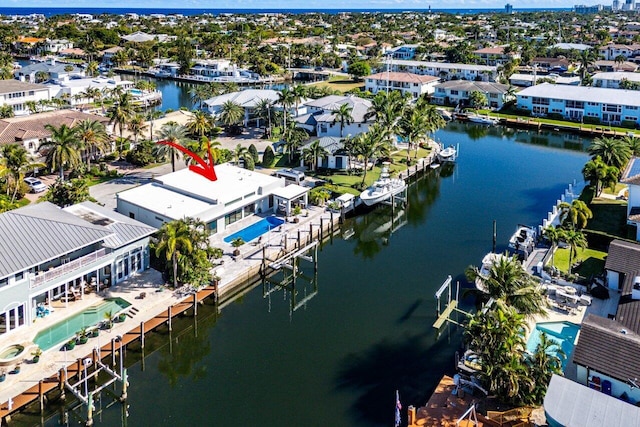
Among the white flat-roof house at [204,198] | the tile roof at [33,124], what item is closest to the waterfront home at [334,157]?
the white flat-roof house at [204,198]

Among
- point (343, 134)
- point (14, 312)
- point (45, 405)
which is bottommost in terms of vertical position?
point (45, 405)

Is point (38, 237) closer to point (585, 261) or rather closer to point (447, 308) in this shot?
A: point (447, 308)

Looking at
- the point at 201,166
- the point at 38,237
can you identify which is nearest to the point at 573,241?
the point at 201,166

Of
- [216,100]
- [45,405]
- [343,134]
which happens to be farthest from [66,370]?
[216,100]

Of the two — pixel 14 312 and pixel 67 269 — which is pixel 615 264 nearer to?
pixel 67 269

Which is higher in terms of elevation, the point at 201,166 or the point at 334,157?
the point at 201,166

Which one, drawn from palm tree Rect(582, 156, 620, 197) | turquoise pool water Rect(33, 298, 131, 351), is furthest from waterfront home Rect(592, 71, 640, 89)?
turquoise pool water Rect(33, 298, 131, 351)

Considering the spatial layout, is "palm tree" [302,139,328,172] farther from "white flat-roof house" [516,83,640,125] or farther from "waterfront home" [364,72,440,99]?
"white flat-roof house" [516,83,640,125]
